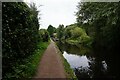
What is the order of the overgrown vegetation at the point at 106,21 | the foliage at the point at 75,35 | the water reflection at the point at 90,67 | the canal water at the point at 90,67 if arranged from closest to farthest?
1. the canal water at the point at 90,67
2. the water reflection at the point at 90,67
3. the overgrown vegetation at the point at 106,21
4. the foliage at the point at 75,35

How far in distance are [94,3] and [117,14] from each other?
4.01 metres

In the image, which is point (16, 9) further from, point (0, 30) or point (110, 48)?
point (110, 48)

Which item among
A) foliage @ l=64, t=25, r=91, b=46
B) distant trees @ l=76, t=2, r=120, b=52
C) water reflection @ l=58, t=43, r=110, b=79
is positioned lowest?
water reflection @ l=58, t=43, r=110, b=79

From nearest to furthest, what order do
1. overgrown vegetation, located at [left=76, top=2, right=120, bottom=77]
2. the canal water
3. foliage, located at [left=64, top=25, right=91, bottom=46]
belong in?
1. the canal water
2. overgrown vegetation, located at [left=76, top=2, right=120, bottom=77]
3. foliage, located at [left=64, top=25, right=91, bottom=46]

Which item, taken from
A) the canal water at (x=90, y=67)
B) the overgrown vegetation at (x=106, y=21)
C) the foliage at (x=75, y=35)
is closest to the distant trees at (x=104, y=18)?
the overgrown vegetation at (x=106, y=21)

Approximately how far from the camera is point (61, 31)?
76.8 metres

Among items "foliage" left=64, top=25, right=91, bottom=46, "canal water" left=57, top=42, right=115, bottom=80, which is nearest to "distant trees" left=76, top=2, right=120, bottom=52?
"canal water" left=57, top=42, right=115, bottom=80

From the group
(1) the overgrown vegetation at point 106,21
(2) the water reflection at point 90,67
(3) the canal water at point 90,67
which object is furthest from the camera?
(1) the overgrown vegetation at point 106,21

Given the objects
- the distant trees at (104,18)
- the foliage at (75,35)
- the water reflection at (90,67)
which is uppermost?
the distant trees at (104,18)

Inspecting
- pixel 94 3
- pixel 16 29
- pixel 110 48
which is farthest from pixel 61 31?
pixel 16 29

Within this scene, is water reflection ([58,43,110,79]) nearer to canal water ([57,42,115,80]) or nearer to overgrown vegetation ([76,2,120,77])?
canal water ([57,42,115,80])

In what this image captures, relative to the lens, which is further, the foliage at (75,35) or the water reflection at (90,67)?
the foliage at (75,35)

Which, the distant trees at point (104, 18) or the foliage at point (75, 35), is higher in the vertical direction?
the distant trees at point (104, 18)

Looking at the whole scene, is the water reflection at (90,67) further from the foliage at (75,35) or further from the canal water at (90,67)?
the foliage at (75,35)
